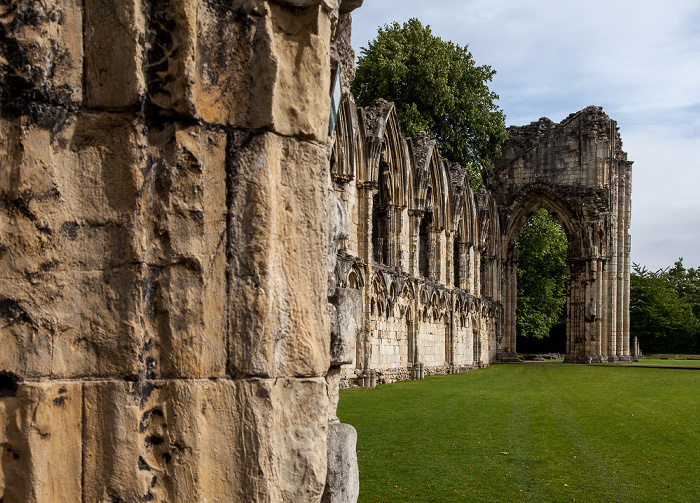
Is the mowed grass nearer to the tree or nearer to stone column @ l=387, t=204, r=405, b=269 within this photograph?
stone column @ l=387, t=204, r=405, b=269

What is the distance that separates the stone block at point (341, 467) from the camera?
2.84 m

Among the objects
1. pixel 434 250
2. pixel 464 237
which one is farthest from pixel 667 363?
pixel 434 250

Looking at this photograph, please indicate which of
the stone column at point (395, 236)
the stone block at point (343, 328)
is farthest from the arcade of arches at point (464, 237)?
the stone block at point (343, 328)

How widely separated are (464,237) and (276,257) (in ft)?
83.4

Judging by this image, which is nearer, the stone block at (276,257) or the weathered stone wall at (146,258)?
the weathered stone wall at (146,258)

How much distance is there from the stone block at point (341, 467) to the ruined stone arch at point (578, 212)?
29.4 m

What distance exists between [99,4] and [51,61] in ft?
0.72

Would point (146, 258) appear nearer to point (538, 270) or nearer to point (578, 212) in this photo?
point (578, 212)

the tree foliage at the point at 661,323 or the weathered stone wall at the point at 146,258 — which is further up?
the weathered stone wall at the point at 146,258

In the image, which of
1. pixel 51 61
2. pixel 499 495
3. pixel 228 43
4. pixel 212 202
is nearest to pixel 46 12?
pixel 51 61

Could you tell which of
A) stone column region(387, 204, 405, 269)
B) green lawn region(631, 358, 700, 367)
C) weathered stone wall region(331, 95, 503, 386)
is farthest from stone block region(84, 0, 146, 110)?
green lawn region(631, 358, 700, 367)

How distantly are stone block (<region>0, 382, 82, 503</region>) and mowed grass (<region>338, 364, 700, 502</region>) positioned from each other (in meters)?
4.09

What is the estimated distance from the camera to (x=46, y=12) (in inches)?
84.7

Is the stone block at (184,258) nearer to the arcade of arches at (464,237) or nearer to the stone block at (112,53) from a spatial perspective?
the stone block at (112,53)
